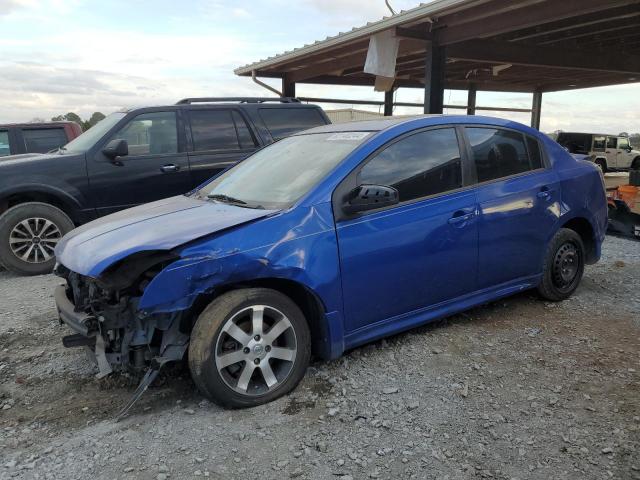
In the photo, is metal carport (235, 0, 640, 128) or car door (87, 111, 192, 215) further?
metal carport (235, 0, 640, 128)

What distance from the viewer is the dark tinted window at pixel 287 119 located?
22.5ft

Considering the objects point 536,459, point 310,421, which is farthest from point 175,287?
point 536,459

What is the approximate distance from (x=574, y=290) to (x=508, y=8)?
16.5 feet

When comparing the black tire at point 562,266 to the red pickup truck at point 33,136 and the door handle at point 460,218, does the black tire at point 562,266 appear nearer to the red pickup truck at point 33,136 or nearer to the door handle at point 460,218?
the door handle at point 460,218

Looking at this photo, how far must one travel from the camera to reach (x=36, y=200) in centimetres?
607

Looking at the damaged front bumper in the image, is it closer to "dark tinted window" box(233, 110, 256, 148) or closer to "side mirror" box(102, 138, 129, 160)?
"side mirror" box(102, 138, 129, 160)

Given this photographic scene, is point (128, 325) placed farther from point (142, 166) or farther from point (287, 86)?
point (287, 86)

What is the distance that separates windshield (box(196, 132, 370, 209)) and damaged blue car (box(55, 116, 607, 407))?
16mm

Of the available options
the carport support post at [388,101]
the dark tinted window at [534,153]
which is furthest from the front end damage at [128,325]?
the carport support post at [388,101]

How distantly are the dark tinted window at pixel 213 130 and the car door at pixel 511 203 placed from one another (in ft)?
12.1

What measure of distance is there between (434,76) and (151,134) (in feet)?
18.3

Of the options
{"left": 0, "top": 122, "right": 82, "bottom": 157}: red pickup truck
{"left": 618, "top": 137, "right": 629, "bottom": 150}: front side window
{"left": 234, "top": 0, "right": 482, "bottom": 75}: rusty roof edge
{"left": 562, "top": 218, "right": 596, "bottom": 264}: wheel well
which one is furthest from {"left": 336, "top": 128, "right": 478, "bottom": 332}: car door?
{"left": 618, "top": 137, "right": 629, "bottom": 150}: front side window

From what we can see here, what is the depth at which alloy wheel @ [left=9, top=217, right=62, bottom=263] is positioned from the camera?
5.87 meters

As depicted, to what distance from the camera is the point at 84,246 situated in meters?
3.09
